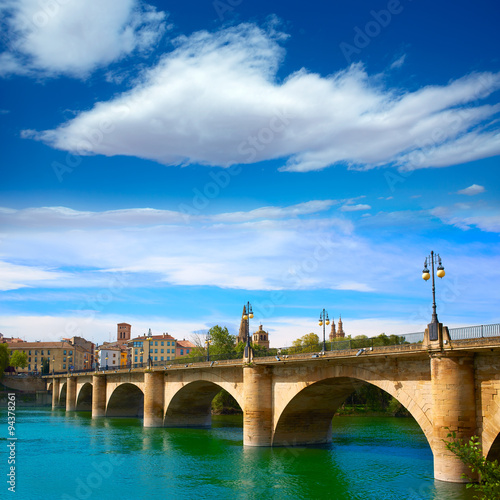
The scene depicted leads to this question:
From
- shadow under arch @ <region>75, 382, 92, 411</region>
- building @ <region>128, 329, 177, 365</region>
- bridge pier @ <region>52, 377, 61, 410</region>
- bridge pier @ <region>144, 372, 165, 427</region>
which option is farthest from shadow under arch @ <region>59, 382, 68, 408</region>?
building @ <region>128, 329, 177, 365</region>

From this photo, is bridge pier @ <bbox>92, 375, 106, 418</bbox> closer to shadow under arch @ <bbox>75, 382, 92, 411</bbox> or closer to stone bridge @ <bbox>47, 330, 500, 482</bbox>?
stone bridge @ <bbox>47, 330, 500, 482</bbox>

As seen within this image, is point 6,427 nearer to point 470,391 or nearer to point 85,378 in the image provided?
point 85,378

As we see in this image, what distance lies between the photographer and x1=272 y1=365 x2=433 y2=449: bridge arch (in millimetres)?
31969

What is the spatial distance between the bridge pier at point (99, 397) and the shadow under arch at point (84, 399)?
13.9 metres

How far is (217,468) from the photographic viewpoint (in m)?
32.5

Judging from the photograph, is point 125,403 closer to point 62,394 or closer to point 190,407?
point 190,407

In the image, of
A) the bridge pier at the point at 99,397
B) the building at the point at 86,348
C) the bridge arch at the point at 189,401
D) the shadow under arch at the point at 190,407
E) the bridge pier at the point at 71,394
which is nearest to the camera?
the bridge arch at the point at 189,401

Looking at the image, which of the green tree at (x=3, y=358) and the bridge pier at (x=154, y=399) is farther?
the green tree at (x=3, y=358)

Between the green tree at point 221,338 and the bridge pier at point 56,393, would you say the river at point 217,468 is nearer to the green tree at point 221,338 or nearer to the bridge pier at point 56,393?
the green tree at point 221,338

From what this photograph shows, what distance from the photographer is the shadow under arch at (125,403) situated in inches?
2736

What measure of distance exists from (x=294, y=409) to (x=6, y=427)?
3713cm

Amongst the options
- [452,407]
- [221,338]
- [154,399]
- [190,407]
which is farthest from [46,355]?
[452,407]

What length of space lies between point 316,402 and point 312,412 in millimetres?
1476

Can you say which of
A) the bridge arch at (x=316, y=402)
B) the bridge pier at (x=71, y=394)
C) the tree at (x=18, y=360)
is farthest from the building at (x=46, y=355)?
the bridge arch at (x=316, y=402)
